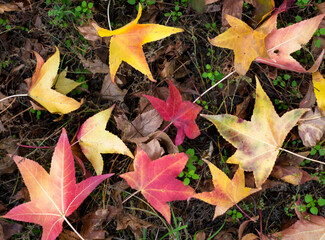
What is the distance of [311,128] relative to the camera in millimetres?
1446

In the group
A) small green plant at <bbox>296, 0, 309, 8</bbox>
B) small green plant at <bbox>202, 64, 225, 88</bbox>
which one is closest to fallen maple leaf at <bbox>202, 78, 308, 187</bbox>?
small green plant at <bbox>202, 64, 225, 88</bbox>

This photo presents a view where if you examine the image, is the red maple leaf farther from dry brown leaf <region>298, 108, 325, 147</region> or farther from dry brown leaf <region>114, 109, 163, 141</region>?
dry brown leaf <region>298, 108, 325, 147</region>

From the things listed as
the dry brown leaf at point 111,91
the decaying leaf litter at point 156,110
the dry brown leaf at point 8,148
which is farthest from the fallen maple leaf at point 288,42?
the dry brown leaf at point 8,148

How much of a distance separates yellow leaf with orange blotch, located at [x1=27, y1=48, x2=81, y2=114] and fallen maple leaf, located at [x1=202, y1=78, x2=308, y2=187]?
63cm

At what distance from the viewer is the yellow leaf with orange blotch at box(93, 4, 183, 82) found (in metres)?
1.31

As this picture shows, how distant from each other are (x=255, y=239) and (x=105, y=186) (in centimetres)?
80

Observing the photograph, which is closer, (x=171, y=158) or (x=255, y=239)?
(x=171, y=158)

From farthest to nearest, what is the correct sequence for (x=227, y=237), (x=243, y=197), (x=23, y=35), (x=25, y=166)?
(x=23, y=35) < (x=227, y=237) < (x=243, y=197) < (x=25, y=166)

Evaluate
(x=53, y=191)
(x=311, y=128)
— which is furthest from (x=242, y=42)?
(x=53, y=191)

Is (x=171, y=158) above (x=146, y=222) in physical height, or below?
above

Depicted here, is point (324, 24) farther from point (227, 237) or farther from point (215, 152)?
point (227, 237)

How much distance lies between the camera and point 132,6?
1.61m

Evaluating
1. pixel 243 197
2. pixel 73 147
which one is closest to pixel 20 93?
pixel 73 147

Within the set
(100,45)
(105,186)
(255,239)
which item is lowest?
(255,239)
